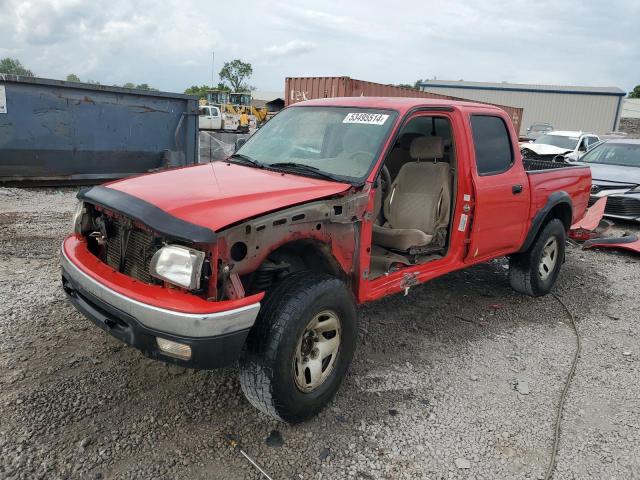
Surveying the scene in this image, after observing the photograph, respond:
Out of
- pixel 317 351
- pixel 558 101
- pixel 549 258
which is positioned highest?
pixel 558 101

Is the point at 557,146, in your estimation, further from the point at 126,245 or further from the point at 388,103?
the point at 126,245

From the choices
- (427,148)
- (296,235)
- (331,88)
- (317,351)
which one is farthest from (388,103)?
(331,88)

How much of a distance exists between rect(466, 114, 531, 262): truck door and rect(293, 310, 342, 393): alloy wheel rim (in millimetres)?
1690

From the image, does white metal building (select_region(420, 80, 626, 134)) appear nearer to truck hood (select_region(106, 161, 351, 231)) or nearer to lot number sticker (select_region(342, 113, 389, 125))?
lot number sticker (select_region(342, 113, 389, 125))

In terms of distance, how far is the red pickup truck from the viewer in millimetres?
2459

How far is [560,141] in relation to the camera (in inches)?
655

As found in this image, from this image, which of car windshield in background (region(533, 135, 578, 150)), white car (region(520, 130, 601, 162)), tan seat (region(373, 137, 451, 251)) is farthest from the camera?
car windshield in background (region(533, 135, 578, 150))

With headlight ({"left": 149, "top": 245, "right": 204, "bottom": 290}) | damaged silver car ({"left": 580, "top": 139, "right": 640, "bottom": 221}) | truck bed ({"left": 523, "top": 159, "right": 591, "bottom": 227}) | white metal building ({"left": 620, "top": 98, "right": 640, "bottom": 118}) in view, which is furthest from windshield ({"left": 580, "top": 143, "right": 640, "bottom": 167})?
white metal building ({"left": 620, "top": 98, "right": 640, "bottom": 118})

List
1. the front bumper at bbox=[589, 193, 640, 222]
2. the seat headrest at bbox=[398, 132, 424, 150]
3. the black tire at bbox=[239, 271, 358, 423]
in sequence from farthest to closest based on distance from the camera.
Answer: the front bumper at bbox=[589, 193, 640, 222] → the seat headrest at bbox=[398, 132, 424, 150] → the black tire at bbox=[239, 271, 358, 423]

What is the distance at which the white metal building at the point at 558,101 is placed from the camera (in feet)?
142

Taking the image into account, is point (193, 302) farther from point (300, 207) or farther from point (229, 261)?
point (300, 207)

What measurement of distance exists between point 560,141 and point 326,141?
1540 centimetres

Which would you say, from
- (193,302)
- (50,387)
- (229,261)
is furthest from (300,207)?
(50,387)

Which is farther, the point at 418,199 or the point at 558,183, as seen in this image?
the point at 558,183
